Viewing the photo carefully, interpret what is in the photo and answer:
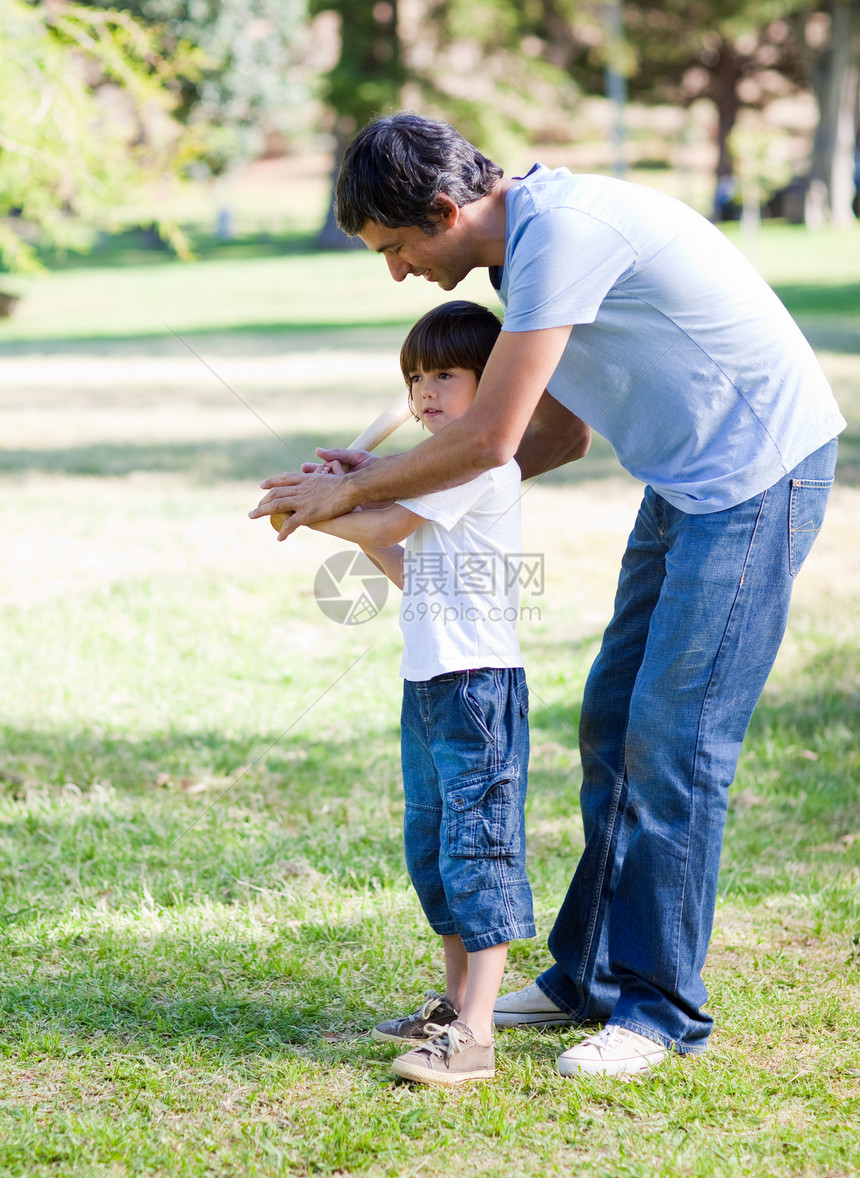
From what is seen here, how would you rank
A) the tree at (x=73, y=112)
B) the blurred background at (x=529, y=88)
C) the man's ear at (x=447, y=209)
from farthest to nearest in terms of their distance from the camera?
1. the blurred background at (x=529, y=88)
2. the tree at (x=73, y=112)
3. the man's ear at (x=447, y=209)

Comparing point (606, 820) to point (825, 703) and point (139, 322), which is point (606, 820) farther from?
point (139, 322)

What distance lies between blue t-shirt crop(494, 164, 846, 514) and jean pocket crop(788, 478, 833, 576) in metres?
0.06

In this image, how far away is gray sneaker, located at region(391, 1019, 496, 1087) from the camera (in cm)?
260

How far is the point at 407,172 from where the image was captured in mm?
2369

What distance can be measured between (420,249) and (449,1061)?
62.5 inches

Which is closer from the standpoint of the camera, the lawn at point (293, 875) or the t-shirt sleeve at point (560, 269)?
the t-shirt sleeve at point (560, 269)

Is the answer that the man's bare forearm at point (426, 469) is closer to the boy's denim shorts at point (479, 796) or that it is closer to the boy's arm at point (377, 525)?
the boy's arm at point (377, 525)

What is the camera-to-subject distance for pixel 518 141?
123ft

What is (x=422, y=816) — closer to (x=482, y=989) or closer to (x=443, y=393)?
(x=482, y=989)

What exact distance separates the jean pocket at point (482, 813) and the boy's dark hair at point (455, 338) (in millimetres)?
803

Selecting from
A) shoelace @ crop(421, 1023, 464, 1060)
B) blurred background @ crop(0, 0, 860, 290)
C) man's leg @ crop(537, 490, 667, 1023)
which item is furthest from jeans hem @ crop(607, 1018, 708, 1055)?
blurred background @ crop(0, 0, 860, 290)

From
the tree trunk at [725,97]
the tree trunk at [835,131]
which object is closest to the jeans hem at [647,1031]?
the tree trunk at [835,131]

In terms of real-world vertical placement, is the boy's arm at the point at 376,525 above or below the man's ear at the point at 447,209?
below

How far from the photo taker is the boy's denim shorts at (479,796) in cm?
258
